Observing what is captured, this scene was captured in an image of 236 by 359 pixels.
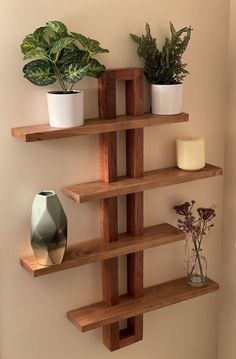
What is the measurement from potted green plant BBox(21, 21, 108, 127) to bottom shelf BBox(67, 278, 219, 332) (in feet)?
1.88

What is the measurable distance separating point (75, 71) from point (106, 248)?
523mm

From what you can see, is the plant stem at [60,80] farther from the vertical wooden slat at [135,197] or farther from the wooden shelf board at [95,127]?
Answer: the vertical wooden slat at [135,197]

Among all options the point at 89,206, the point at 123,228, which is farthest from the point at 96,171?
the point at 123,228

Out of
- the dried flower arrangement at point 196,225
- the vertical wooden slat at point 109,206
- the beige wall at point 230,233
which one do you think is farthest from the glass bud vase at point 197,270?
the vertical wooden slat at point 109,206

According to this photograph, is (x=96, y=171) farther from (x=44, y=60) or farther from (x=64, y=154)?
(x=44, y=60)

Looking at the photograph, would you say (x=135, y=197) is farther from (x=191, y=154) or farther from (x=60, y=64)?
(x=60, y=64)

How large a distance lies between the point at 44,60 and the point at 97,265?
2.11ft

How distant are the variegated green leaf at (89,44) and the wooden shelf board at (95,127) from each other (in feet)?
0.62

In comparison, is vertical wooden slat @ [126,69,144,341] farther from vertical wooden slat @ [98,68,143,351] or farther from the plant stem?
the plant stem

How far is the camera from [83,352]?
169 centimetres

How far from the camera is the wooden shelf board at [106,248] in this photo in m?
1.45

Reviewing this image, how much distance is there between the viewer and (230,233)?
1888 millimetres

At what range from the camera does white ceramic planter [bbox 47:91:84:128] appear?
137cm

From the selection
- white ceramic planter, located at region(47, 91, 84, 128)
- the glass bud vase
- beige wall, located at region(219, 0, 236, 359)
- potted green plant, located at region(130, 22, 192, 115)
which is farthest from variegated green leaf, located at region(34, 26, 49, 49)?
the glass bud vase
